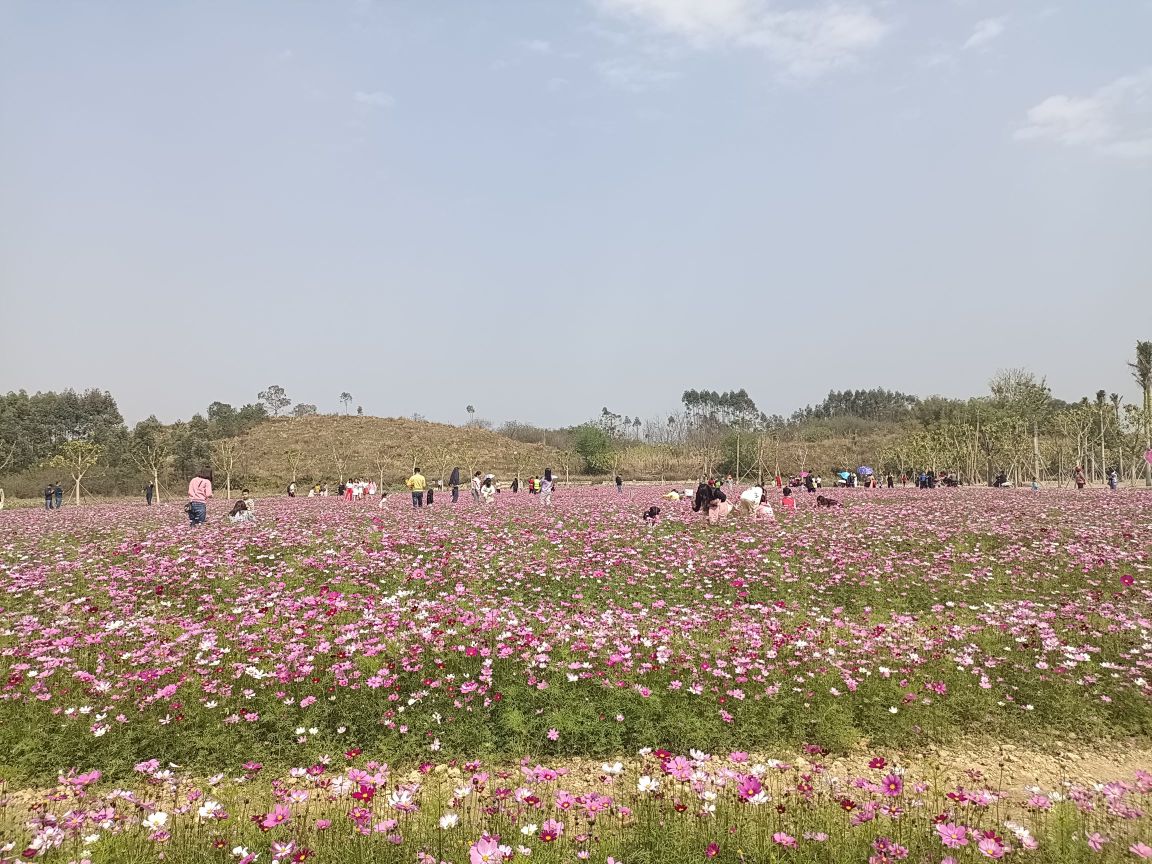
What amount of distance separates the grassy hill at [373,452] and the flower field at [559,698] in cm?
6123

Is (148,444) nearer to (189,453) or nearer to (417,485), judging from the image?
(189,453)

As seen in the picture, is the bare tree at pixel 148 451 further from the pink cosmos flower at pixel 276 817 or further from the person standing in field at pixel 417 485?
the pink cosmos flower at pixel 276 817

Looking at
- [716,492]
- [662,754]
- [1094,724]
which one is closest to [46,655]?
[662,754]

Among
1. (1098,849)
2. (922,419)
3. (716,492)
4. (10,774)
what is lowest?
(10,774)

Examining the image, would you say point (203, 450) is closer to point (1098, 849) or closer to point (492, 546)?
point (492, 546)

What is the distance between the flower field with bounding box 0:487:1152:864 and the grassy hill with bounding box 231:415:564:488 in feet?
201

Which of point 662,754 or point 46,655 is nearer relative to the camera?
point 662,754

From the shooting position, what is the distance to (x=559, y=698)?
7562 millimetres

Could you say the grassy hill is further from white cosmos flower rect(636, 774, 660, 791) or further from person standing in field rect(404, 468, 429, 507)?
white cosmos flower rect(636, 774, 660, 791)

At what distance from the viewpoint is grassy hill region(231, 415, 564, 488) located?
3221 inches

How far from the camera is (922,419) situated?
115 meters

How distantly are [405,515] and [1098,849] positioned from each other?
22149mm

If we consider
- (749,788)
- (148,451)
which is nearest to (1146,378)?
(749,788)

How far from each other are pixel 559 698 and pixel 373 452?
310 feet
